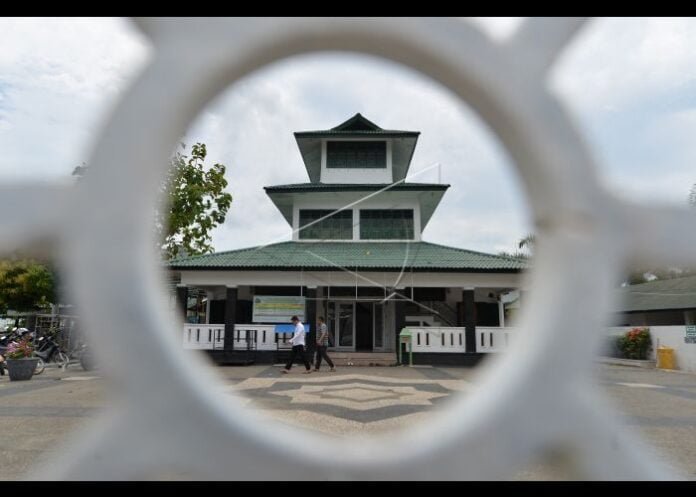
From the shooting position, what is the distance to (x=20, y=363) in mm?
8383

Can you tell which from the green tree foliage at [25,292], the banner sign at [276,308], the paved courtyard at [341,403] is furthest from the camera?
the green tree foliage at [25,292]

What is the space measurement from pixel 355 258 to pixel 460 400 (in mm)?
10518

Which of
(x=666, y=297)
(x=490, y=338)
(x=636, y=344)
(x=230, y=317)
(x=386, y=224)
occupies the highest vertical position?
(x=386, y=224)

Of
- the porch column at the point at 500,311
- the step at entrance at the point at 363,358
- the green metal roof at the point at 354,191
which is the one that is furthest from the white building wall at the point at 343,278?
the green metal roof at the point at 354,191

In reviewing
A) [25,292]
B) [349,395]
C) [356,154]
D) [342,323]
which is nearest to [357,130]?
[356,154]

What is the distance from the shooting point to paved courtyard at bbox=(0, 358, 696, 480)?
388 cm

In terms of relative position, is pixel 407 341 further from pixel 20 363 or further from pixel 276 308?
pixel 20 363

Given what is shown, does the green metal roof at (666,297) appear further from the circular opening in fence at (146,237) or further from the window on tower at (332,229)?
the circular opening in fence at (146,237)

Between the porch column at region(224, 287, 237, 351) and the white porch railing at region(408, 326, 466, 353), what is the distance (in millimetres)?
4421

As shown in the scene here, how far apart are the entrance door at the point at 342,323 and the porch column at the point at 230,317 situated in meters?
2.85

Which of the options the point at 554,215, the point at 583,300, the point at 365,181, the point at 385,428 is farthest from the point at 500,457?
the point at 365,181

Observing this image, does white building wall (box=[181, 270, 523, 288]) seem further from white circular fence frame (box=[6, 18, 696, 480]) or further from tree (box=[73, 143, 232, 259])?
white circular fence frame (box=[6, 18, 696, 480])

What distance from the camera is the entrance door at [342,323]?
13.1m

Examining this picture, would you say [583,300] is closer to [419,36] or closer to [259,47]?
[419,36]
